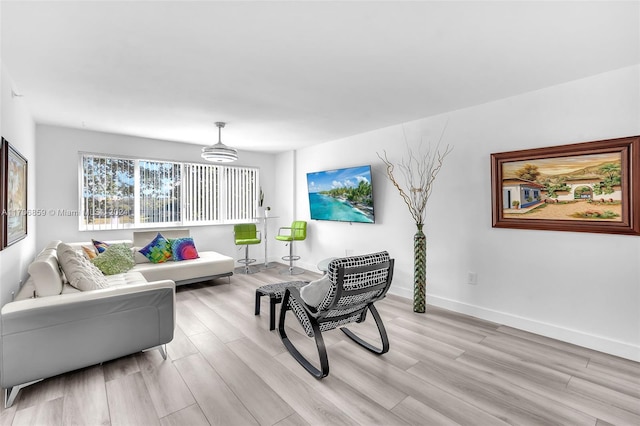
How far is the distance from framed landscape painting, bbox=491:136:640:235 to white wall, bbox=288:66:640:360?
0.10m

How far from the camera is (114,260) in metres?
3.98

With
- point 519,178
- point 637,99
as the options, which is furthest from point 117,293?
point 637,99

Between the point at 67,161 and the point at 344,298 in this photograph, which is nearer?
the point at 344,298

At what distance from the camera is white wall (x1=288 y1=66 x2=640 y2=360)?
2.66 meters

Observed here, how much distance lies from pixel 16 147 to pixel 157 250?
2.13 meters

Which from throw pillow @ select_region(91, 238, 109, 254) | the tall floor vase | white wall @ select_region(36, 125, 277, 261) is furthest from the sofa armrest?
white wall @ select_region(36, 125, 277, 261)

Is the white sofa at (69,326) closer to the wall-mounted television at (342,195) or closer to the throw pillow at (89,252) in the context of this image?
the throw pillow at (89,252)

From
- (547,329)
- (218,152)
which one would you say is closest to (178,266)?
(218,152)

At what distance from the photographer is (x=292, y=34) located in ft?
6.73

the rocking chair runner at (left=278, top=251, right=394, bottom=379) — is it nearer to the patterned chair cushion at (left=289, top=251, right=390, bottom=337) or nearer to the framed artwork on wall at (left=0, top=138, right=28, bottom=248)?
the patterned chair cushion at (left=289, top=251, right=390, bottom=337)

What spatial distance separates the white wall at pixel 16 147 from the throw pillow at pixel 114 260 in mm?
708

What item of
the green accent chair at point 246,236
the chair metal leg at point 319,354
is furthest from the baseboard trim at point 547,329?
the green accent chair at point 246,236

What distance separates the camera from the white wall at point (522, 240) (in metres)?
2.66

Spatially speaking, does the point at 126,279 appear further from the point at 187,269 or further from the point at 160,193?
the point at 160,193
